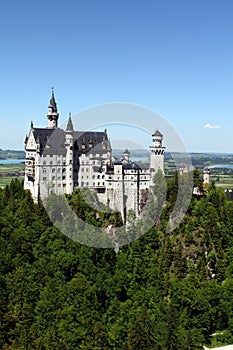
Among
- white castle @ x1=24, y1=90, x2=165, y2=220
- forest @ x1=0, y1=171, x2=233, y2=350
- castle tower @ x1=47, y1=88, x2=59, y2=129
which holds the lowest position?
forest @ x1=0, y1=171, x2=233, y2=350

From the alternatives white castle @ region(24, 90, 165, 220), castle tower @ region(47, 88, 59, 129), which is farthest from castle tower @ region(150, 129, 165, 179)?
castle tower @ region(47, 88, 59, 129)

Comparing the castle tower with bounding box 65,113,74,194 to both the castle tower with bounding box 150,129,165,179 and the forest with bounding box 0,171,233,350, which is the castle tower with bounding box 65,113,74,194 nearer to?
the forest with bounding box 0,171,233,350

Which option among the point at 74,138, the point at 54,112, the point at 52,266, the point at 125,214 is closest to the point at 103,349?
the point at 52,266

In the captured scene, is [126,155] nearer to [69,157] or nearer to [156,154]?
[156,154]

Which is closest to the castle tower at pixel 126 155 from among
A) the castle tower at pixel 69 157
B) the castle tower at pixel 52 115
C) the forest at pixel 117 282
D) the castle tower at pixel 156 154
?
the castle tower at pixel 156 154

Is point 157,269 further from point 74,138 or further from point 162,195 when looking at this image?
point 74,138

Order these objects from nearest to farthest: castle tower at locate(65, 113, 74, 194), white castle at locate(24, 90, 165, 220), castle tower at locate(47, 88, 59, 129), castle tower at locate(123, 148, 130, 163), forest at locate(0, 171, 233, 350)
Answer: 1. forest at locate(0, 171, 233, 350)
2. white castle at locate(24, 90, 165, 220)
3. castle tower at locate(123, 148, 130, 163)
4. castle tower at locate(65, 113, 74, 194)
5. castle tower at locate(47, 88, 59, 129)

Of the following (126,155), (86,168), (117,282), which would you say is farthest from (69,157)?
(117,282)
